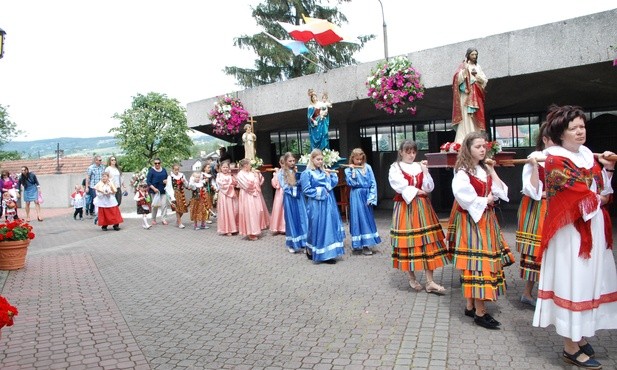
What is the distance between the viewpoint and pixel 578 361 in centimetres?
445

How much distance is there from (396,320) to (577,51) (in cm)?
622

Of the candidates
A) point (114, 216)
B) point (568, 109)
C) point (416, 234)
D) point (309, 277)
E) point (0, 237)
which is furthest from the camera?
point (114, 216)

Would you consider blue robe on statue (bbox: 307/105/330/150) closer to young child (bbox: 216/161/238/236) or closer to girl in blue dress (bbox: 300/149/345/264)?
young child (bbox: 216/161/238/236)

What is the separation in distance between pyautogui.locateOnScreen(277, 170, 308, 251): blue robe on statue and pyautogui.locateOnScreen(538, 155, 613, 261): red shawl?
19.9 ft

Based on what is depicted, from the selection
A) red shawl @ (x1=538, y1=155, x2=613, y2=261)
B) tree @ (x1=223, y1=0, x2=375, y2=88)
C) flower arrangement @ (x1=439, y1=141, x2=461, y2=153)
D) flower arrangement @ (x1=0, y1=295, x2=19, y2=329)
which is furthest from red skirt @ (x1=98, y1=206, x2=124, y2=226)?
tree @ (x1=223, y1=0, x2=375, y2=88)

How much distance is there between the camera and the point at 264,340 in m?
5.56

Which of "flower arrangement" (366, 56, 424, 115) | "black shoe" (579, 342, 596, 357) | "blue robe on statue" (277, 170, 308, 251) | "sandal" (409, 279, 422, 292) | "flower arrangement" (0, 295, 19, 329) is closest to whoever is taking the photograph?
"flower arrangement" (0, 295, 19, 329)

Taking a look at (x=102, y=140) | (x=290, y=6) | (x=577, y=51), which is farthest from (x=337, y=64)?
(x=102, y=140)

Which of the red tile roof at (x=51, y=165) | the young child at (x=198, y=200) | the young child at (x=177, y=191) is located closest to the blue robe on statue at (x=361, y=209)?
the young child at (x=198, y=200)

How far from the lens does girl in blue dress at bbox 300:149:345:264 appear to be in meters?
9.26

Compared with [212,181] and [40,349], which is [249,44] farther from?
[40,349]

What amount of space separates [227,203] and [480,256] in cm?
870

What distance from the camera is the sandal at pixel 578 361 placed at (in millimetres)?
4379

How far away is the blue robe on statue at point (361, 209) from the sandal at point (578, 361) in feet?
17.4
